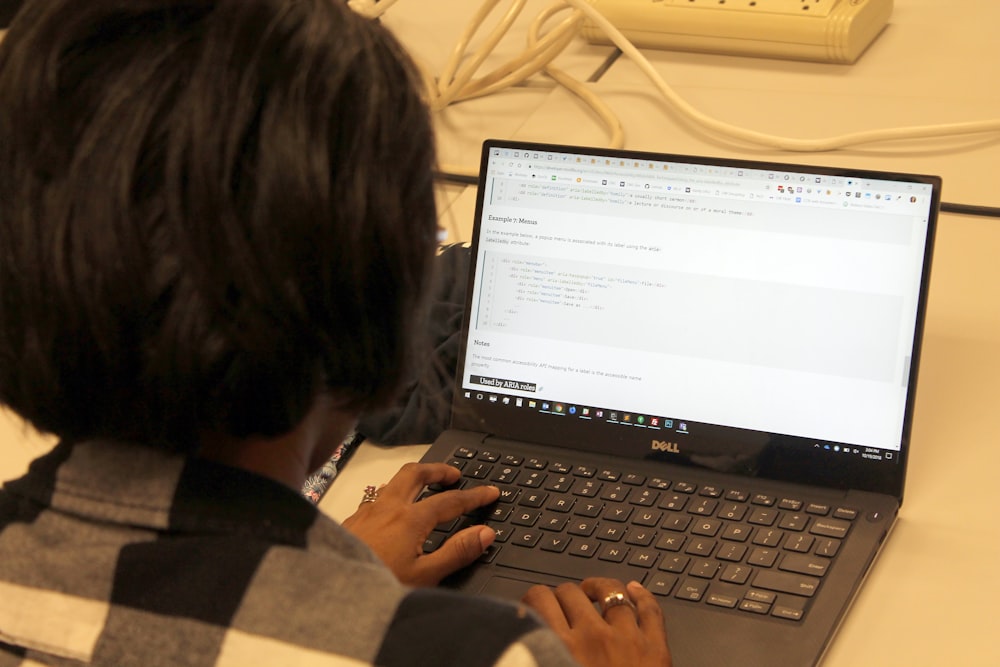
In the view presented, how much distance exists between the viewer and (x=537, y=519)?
835 mm

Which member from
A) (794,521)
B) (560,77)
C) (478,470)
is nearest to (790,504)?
(794,521)

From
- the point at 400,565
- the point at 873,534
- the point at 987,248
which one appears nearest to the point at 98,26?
the point at 400,565

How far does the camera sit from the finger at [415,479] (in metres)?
0.85

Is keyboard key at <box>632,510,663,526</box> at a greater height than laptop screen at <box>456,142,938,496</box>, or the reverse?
laptop screen at <box>456,142,938,496</box>

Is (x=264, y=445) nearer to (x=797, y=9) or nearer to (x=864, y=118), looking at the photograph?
(x=864, y=118)

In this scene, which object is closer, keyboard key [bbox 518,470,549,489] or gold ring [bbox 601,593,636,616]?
gold ring [bbox 601,593,636,616]

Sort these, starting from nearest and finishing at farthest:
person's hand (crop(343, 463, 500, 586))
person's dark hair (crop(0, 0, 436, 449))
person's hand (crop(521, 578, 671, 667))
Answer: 1. person's dark hair (crop(0, 0, 436, 449))
2. person's hand (crop(521, 578, 671, 667))
3. person's hand (crop(343, 463, 500, 586))

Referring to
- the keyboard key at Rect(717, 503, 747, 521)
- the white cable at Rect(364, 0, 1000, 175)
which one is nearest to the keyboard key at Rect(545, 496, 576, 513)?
the keyboard key at Rect(717, 503, 747, 521)

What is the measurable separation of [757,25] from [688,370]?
2.18 ft

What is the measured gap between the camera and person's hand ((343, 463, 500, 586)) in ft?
2.61

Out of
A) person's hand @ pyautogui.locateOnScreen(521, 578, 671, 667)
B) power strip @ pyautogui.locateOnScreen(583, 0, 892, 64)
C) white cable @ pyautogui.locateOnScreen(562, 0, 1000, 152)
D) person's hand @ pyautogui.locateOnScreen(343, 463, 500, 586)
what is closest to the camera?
person's hand @ pyautogui.locateOnScreen(521, 578, 671, 667)

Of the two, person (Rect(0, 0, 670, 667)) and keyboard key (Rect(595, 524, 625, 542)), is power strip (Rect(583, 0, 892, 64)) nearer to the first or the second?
keyboard key (Rect(595, 524, 625, 542))

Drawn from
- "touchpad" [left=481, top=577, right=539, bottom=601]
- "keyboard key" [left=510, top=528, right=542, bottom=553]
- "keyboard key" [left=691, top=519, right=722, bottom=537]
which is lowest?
"touchpad" [left=481, top=577, right=539, bottom=601]

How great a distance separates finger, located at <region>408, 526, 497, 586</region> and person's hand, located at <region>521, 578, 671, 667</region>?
0.20 feet
